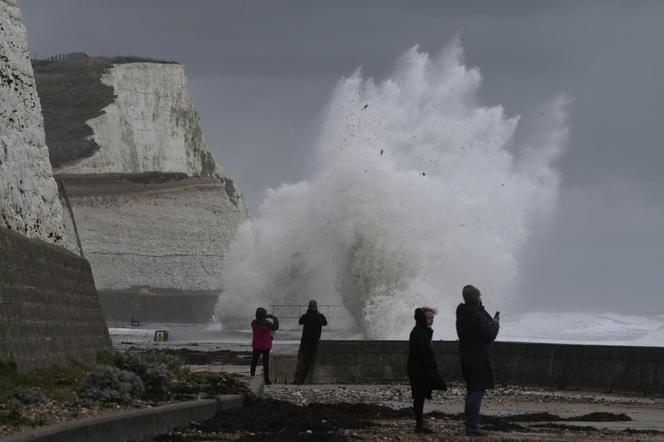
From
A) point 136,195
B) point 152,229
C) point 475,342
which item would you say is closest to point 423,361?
point 475,342

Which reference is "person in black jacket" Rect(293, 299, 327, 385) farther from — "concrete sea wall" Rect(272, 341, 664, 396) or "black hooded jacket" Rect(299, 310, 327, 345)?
"concrete sea wall" Rect(272, 341, 664, 396)

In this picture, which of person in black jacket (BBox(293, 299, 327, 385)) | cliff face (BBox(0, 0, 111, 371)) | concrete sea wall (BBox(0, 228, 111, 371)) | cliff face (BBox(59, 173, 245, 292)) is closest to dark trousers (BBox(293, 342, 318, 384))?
person in black jacket (BBox(293, 299, 327, 385))

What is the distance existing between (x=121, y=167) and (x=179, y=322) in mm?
18703

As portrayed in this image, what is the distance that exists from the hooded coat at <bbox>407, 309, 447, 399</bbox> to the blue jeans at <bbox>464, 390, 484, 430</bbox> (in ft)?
1.57

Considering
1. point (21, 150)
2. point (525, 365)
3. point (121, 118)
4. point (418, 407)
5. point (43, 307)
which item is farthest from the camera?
point (121, 118)

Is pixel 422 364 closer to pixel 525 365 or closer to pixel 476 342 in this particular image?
pixel 476 342

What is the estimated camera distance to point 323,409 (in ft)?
53.2

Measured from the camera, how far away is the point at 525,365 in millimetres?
23047

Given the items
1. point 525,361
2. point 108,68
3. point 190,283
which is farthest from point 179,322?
point 525,361

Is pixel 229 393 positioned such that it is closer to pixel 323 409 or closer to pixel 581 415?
pixel 323 409

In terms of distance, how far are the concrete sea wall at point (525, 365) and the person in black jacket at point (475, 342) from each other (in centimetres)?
781

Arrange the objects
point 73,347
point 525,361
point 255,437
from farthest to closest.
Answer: point 525,361
point 73,347
point 255,437

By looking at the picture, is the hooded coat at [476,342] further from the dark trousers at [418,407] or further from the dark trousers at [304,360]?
the dark trousers at [304,360]

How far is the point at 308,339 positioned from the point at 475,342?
10149 millimetres
